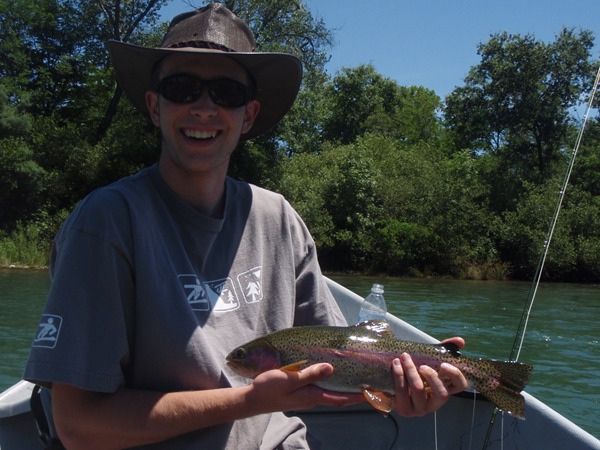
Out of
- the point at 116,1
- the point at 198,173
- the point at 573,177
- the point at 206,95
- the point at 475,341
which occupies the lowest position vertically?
the point at 475,341

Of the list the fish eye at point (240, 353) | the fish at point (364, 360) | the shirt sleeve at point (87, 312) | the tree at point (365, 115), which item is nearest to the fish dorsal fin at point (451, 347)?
the fish at point (364, 360)

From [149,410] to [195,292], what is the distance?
1.22 ft

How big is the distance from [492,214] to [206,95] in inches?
1289

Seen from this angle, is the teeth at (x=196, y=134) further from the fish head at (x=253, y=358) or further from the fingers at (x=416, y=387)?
the fingers at (x=416, y=387)

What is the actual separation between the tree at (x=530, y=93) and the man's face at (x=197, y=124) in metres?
36.2

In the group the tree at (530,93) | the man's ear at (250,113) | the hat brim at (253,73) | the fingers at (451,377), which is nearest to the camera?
the fingers at (451,377)

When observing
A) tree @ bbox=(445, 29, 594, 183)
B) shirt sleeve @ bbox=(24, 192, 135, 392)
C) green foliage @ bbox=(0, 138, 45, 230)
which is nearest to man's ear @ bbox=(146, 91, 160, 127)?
shirt sleeve @ bbox=(24, 192, 135, 392)

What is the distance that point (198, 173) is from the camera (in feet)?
7.22

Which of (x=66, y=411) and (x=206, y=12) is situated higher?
(x=206, y=12)

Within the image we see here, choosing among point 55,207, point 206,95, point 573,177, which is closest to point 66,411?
point 206,95

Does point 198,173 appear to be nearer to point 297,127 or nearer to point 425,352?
point 425,352

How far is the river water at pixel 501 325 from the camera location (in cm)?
808

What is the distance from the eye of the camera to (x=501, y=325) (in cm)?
1369

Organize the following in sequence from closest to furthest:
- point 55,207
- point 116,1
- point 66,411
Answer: point 66,411 → point 55,207 → point 116,1
